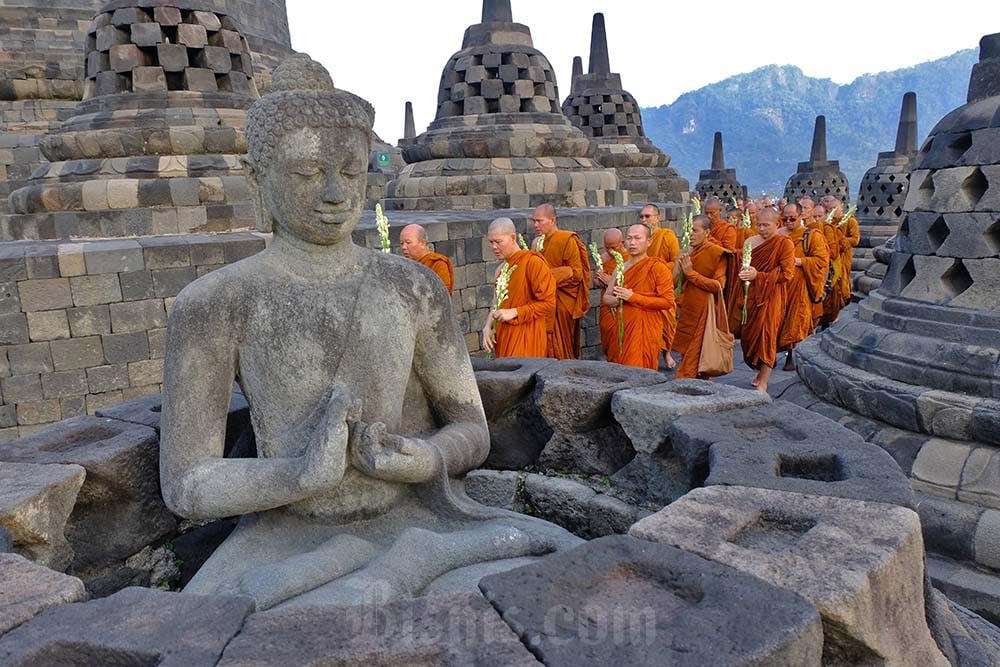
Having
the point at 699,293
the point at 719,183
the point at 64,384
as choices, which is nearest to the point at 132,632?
the point at 64,384

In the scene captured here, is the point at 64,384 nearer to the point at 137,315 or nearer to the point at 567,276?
the point at 137,315

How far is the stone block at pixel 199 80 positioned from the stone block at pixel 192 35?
0.24 metres

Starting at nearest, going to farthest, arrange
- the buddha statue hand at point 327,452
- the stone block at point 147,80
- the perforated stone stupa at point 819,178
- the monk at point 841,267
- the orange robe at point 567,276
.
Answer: the buddha statue hand at point 327,452
the orange robe at point 567,276
the stone block at point 147,80
the monk at point 841,267
the perforated stone stupa at point 819,178

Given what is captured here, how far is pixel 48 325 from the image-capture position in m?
5.36

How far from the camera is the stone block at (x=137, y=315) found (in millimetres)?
5586

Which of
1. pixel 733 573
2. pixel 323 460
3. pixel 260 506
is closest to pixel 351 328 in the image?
pixel 323 460

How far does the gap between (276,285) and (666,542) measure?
1.34 metres

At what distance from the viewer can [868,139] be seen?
Answer: 11988 centimetres

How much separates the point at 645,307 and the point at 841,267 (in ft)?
17.4

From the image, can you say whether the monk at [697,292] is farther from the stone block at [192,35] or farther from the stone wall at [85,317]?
the stone block at [192,35]

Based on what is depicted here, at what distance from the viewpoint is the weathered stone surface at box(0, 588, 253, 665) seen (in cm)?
140

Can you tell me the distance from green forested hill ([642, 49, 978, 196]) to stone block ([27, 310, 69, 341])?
11176cm

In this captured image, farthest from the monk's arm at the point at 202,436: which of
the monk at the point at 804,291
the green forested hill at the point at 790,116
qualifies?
the green forested hill at the point at 790,116

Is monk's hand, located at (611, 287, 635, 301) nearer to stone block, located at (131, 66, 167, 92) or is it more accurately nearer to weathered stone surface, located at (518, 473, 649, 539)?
weathered stone surface, located at (518, 473, 649, 539)
